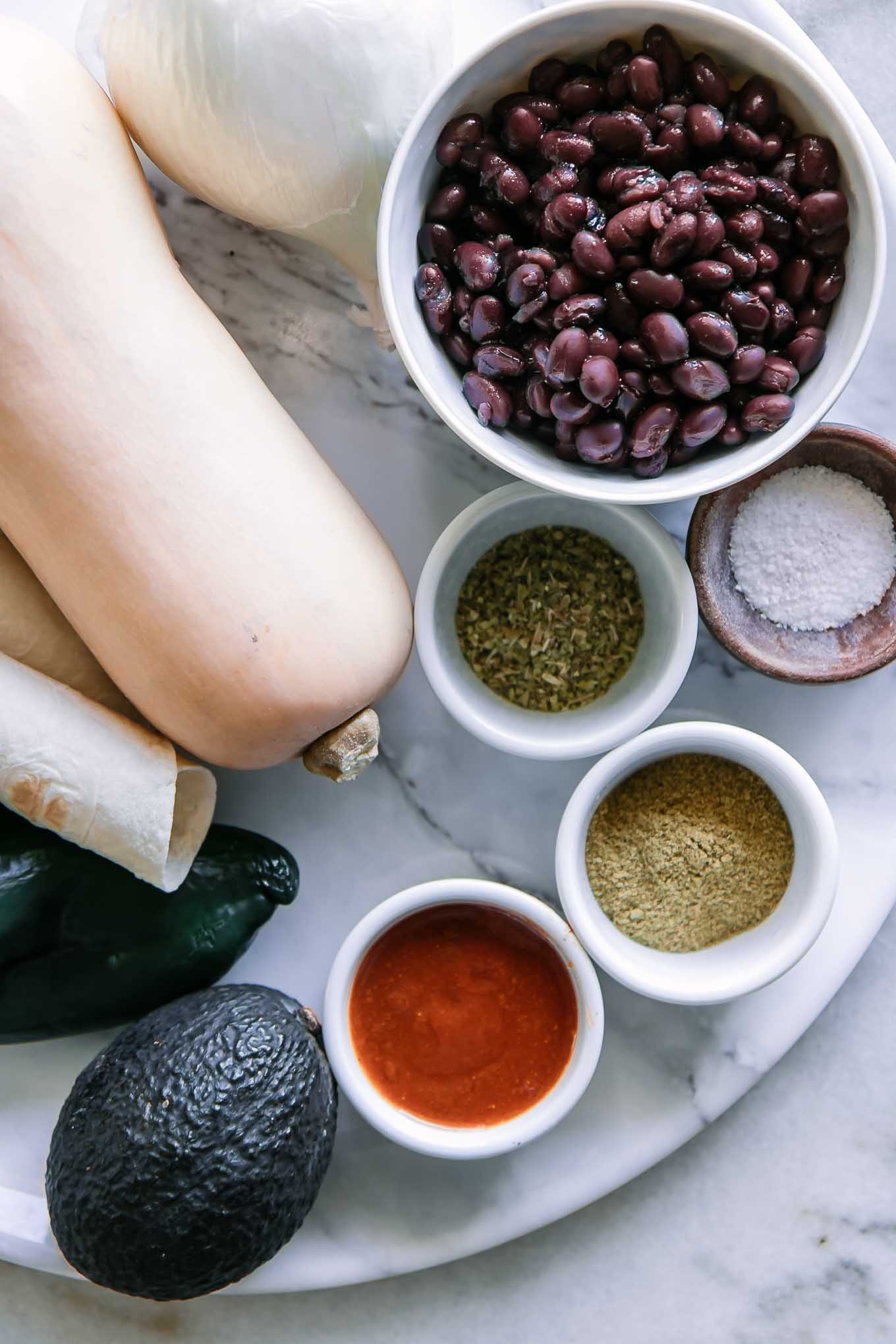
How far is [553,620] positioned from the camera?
112 centimetres

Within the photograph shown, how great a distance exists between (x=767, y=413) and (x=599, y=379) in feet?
0.50

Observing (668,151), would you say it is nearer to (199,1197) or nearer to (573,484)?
(573,484)

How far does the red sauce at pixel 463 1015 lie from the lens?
109cm

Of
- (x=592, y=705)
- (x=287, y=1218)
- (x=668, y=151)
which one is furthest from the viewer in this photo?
(x=592, y=705)

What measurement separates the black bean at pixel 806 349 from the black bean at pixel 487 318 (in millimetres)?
248

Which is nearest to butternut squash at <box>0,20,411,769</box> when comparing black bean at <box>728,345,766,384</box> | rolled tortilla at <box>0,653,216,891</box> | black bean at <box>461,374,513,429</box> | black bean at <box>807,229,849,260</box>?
rolled tortilla at <box>0,653,216,891</box>

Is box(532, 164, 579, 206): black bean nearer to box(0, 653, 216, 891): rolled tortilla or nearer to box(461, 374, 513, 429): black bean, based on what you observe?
box(461, 374, 513, 429): black bean

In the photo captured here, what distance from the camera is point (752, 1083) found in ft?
3.81

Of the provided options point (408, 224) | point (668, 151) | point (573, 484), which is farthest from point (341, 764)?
point (668, 151)

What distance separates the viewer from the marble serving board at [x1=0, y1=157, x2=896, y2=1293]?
3.77 ft

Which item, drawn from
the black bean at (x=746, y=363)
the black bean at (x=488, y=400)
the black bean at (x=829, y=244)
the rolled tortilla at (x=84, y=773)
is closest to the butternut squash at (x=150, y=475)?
the rolled tortilla at (x=84, y=773)

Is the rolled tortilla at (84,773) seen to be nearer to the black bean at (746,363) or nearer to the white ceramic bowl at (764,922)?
the white ceramic bowl at (764,922)

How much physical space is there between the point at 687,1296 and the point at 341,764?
2.38 feet

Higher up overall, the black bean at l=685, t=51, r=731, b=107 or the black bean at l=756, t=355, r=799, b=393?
the black bean at l=685, t=51, r=731, b=107
